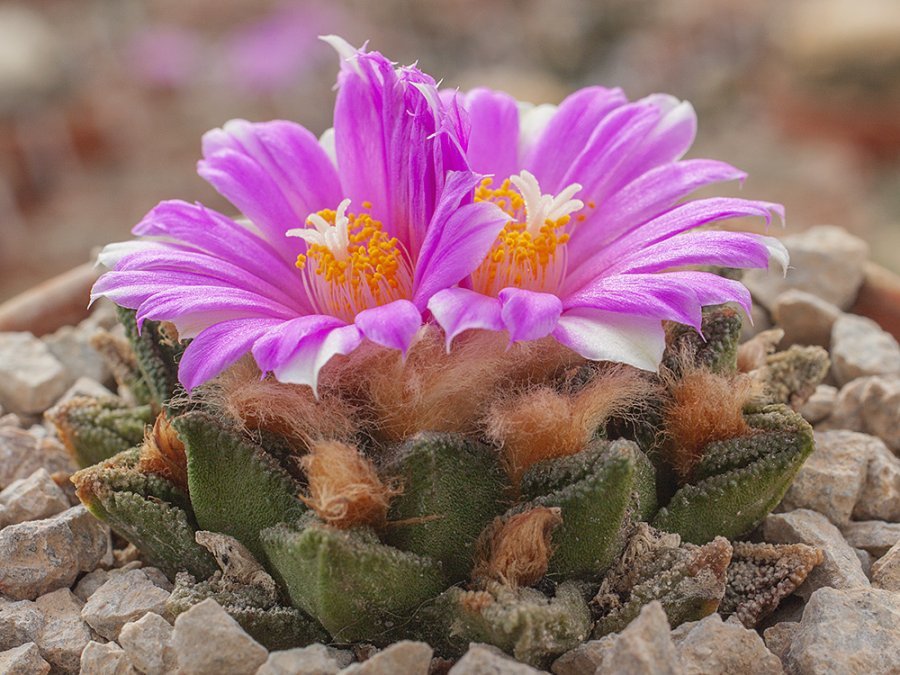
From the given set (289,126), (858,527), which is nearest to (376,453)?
(289,126)

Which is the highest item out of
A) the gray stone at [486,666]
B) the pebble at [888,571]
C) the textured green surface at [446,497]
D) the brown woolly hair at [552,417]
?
the brown woolly hair at [552,417]

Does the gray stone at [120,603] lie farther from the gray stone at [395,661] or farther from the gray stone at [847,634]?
the gray stone at [847,634]

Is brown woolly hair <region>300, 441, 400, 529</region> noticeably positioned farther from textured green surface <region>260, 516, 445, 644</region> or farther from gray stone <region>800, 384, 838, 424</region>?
gray stone <region>800, 384, 838, 424</region>

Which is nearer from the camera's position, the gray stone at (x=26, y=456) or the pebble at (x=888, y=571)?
the pebble at (x=888, y=571)

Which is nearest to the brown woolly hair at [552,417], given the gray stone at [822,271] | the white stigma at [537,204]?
the white stigma at [537,204]

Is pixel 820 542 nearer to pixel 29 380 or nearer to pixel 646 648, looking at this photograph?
pixel 646 648

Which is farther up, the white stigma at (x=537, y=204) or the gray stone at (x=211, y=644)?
the white stigma at (x=537, y=204)

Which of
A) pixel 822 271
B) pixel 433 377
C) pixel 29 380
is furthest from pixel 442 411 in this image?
pixel 822 271

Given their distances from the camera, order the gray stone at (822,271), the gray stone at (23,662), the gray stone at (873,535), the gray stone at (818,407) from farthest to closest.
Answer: the gray stone at (822,271) < the gray stone at (818,407) < the gray stone at (873,535) < the gray stone at (23,662)
